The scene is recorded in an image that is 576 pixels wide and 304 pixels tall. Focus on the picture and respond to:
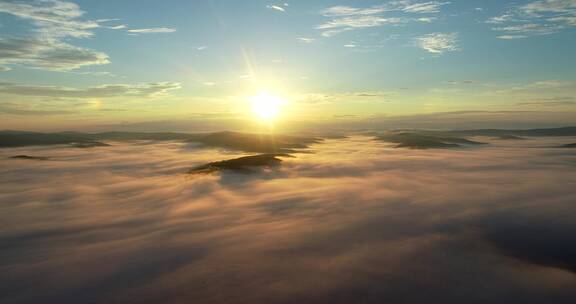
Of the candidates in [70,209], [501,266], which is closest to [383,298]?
[501,266]

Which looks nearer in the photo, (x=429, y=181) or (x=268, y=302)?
(x=268, y=302)

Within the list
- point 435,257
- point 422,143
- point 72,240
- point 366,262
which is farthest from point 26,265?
point 422,143

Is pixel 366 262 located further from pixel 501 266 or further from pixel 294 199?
pixel 294 199

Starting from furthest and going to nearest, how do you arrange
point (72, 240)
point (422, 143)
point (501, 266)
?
point (422, 143) → point (72, 240) → point (501, 266)

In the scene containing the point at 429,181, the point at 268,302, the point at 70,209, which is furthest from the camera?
the point at 429,181

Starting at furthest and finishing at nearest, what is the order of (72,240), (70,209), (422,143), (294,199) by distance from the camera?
(422,143)
(294,199)
(70,209)
(72,240)

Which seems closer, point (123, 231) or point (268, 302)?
point (268, 302)

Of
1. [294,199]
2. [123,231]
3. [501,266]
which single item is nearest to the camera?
[501,266]

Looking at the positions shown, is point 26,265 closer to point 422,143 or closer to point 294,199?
point 294,199
